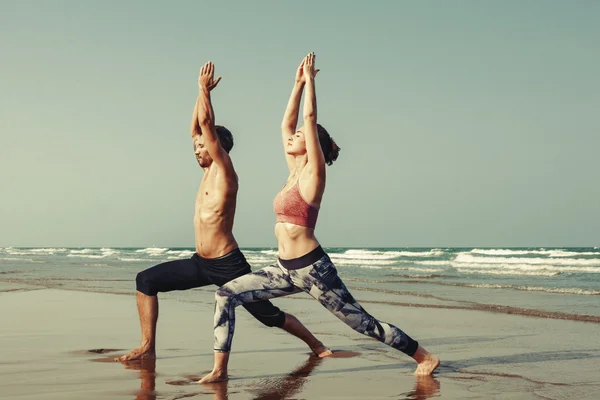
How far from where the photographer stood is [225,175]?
17.9ft

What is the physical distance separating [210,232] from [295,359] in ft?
4.52

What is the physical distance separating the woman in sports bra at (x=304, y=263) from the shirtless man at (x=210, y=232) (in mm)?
449

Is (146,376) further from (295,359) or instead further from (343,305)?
(343,305)

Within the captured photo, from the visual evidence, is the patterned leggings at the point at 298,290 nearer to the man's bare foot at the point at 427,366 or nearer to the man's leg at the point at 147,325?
the man's bare foot at the point at 427,366

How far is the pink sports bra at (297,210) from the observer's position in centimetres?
471

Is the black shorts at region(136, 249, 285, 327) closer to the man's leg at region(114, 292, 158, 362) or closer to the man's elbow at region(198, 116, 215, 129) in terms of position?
the man's leg at region(114, 292, 158, 362)

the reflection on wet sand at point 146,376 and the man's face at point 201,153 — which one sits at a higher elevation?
the man's face at point 201,153

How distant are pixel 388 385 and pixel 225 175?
2031 mm

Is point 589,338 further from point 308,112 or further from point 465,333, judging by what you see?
point 308,112

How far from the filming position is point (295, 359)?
5953 millimetres

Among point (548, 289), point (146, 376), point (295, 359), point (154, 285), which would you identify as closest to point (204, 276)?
point (154, 285)

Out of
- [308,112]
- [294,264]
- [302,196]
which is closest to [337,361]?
[294,264]

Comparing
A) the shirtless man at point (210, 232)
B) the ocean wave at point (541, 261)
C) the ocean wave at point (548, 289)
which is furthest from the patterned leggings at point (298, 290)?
the ocean wave at point (541, 261)

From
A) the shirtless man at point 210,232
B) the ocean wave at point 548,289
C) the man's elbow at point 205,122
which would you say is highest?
the man's elbow at point 205,122
